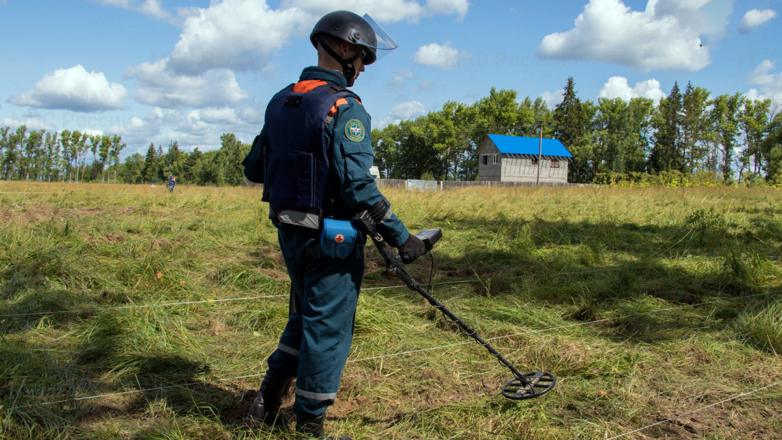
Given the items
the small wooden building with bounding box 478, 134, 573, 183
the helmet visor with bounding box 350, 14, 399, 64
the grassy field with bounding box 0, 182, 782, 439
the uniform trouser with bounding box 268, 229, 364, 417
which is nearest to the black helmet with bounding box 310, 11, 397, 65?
the helmet visor with bounding box 350, 14, 399, 64

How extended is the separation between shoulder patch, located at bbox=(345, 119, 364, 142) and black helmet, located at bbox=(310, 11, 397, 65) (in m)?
0.44

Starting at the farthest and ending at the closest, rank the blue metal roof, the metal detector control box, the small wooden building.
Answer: the small wooden building < the blue metal roof < the metal detector control box

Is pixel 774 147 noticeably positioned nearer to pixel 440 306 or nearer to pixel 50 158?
pixel 440 306

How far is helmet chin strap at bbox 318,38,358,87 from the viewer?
7.25 feet

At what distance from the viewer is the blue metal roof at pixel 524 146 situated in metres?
54.8

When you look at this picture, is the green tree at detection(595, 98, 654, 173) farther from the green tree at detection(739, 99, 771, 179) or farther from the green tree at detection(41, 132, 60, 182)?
the green tree at detection(41, 132, 60, 182)

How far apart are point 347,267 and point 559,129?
7160cm

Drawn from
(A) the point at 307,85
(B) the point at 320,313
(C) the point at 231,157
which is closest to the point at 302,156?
(A) the point at 307,85

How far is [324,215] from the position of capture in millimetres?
2080

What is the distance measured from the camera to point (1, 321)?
11.5 ft

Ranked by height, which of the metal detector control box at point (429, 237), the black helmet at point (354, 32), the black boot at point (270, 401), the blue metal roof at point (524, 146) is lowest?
the black boot at point (270, 401)

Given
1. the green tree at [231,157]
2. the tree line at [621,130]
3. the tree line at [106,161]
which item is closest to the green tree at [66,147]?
the tree line at [106,161]

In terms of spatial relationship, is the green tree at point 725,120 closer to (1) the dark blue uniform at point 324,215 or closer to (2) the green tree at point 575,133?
(2) the green tree at point 575,133

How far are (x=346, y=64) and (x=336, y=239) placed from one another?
3.00ft
